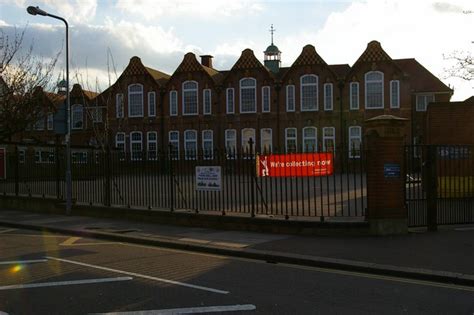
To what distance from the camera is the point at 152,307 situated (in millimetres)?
6328

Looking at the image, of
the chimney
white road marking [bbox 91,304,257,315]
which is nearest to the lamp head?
white road marking [bbox 91,304,257,315]

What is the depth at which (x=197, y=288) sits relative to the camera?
7387 mm

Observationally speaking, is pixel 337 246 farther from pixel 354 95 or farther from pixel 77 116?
pixel 77 116

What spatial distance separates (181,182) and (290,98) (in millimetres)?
31976

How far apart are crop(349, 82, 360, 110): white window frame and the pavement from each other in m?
33.1

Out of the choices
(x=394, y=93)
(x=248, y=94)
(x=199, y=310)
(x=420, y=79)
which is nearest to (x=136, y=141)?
(x=248, y=94)

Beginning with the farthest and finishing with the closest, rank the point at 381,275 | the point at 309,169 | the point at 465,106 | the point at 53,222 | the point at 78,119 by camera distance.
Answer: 1. the point at 78,119
2. the point at 465,106
3. the point at 53,222
4. the point at 309,169
5. the point at 381,275

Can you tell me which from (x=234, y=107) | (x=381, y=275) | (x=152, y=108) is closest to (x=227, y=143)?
(x=234, y=107)

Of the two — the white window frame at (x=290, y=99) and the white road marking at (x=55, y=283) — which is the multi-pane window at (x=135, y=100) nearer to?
the white window frame at (x=290, y=99)

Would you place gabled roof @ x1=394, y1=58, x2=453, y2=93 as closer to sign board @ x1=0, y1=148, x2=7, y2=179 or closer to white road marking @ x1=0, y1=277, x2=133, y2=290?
sign board @ x1=0, y1=148, x2=7, y2=179

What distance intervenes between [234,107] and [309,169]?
115 feet

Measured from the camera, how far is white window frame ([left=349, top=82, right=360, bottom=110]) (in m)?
44.9

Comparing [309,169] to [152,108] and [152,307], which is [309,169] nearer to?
[152,307]

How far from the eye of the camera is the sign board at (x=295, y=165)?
530 inches
